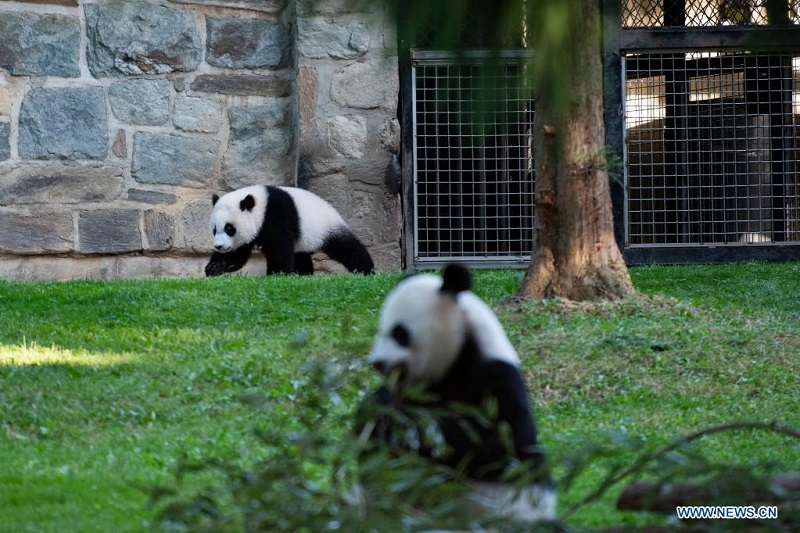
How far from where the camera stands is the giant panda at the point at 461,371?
3184mm

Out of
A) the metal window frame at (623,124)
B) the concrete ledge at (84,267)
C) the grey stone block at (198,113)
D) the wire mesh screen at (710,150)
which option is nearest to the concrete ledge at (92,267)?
the concrete ledge at (84,267)

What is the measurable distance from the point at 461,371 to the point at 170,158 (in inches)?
300

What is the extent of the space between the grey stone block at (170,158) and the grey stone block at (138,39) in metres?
0.64

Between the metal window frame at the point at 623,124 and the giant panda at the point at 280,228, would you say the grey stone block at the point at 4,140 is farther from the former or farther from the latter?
the metal window frame at the point at 623,124

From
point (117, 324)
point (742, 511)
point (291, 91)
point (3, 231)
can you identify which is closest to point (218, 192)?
point (291, 91)

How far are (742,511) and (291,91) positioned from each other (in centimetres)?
832

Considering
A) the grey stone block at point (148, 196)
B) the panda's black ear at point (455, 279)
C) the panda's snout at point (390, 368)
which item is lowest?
the panda's snout at point (390, 368)

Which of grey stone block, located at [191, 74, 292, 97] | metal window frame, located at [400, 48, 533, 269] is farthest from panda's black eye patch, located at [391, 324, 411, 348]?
grey stone block, located at [191, 74, 292, 97]

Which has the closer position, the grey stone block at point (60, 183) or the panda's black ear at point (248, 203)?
the grey stone block at point (60, 183)

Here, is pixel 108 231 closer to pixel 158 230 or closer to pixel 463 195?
pixel 158 230

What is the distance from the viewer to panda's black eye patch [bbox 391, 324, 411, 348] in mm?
3189

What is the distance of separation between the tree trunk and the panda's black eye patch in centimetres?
385

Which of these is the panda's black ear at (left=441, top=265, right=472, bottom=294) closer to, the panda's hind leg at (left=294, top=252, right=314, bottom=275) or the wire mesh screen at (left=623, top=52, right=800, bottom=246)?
the wire mesh screen at (left=623, top=52, right=800, bottom=246)

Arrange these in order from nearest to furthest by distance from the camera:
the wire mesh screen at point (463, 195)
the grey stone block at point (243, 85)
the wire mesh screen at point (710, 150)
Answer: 1. the grey stone block at point (243, 85)
2. the wire mesh screen at point (463, 195)
3. the wire mesh screen at point (710, 150)
